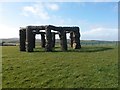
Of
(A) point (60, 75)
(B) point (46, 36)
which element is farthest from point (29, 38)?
(A) point (60, 75)

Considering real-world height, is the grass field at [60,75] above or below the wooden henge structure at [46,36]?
below

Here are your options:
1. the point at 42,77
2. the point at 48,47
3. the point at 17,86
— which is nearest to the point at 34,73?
the point at 42,77

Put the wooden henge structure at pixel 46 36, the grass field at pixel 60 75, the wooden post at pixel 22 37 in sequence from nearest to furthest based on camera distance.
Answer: the grass field at pixel 60 75, the wooden henge structure at pixel 46 36, the wooden post at pixel 22 37

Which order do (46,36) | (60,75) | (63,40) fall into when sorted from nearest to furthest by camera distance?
(60,75)
(46,36)
(63,40)

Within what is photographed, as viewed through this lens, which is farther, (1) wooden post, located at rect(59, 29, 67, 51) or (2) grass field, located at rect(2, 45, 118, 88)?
(1) wooden post, located at rect(59, 29, 67, 51)

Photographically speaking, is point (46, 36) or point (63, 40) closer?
point (46, 36)

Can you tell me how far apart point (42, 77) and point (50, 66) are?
4260 millimetres

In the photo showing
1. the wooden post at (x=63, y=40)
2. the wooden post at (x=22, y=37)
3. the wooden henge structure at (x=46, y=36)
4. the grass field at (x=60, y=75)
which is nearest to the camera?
the grass field at (x=60, y=75)

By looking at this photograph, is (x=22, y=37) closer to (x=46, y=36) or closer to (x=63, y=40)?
(x=46, y=36)

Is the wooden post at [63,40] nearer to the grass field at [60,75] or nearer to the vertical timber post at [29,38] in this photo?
the vertical timber post at [29,38]

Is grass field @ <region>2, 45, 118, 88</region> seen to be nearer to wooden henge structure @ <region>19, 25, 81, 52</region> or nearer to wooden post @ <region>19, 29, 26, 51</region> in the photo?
wooden henge structure @ <region>19, 25, 81, 52</region>

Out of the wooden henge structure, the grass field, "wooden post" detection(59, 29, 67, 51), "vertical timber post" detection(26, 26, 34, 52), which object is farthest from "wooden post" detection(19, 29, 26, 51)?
the grass field

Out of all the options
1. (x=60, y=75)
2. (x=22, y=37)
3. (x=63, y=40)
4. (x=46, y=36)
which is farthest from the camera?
(x=22, y=37)

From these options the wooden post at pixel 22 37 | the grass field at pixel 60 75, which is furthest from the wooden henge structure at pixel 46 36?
the grass field at pixel 60 75
